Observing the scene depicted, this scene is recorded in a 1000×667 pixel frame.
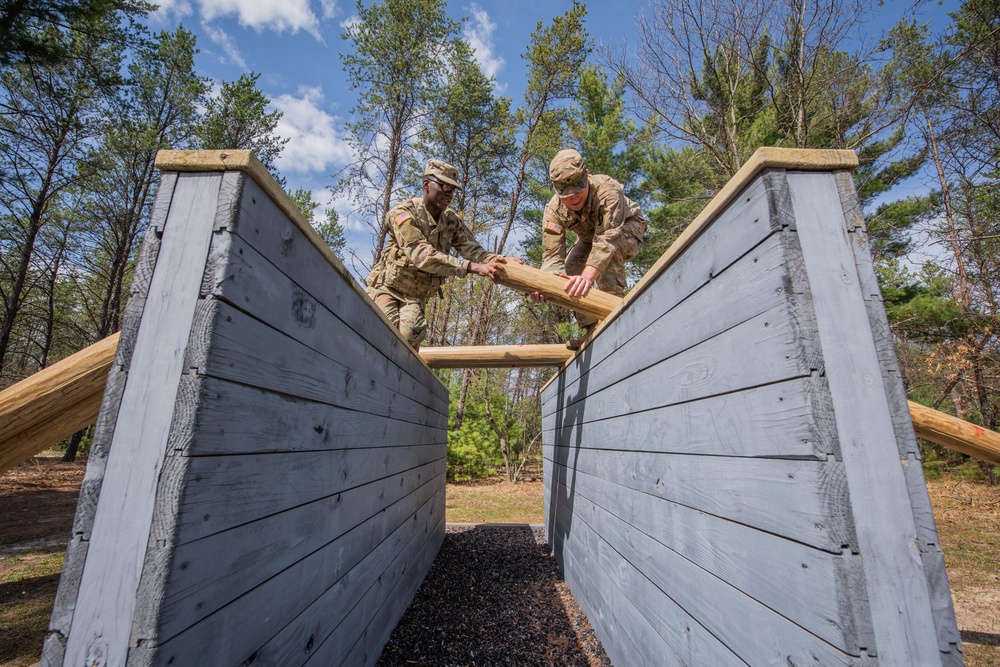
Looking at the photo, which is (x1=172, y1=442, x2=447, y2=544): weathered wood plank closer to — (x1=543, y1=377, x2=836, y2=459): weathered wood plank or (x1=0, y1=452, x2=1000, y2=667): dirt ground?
(x1=543, y1=377, x2=836, y2=459): weathered wood plank

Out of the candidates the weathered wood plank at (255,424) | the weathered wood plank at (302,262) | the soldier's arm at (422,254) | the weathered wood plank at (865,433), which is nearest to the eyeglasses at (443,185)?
the soldier's arm at (422,254)

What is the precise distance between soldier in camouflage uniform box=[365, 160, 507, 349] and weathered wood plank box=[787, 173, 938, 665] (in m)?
2.26

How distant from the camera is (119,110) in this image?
36.2 feet

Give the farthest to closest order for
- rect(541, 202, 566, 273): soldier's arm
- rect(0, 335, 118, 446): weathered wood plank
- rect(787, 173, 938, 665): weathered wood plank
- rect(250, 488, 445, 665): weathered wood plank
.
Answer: rect(541, 202, 566, 273): soldier's arm < rect(0, 335, 118, 446): weathered wood plank < rect(250, 488, 445, 665): weathered wood plank < rect(787, 173, 938, 665): weathered wood plank

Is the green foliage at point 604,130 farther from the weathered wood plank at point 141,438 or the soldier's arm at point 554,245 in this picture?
the weathered wood plank at point 141,438

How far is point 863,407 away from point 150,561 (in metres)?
1.47

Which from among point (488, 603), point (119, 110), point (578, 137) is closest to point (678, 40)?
point (578, 137)

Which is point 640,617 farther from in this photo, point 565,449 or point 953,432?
point 565,449

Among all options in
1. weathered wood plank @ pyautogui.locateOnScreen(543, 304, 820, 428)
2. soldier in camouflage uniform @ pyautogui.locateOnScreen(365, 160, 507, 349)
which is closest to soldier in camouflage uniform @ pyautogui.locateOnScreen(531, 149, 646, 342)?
soldier in camouflage uniform @ pyautogui.locateOnScreen(365, 160, 507, 349)

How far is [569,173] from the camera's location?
10.6ft

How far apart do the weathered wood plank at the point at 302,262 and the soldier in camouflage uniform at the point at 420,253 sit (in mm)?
994

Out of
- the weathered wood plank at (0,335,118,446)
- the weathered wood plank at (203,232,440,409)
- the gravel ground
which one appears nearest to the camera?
the weathered wood plank at (203,232,440,409)

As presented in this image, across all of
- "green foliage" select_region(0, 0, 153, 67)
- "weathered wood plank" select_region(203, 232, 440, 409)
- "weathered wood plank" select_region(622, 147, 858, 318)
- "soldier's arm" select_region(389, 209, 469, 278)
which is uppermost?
"green foliage" select_region(0, 0, 153, 67)

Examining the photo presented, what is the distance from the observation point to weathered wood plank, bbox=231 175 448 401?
1166mm
